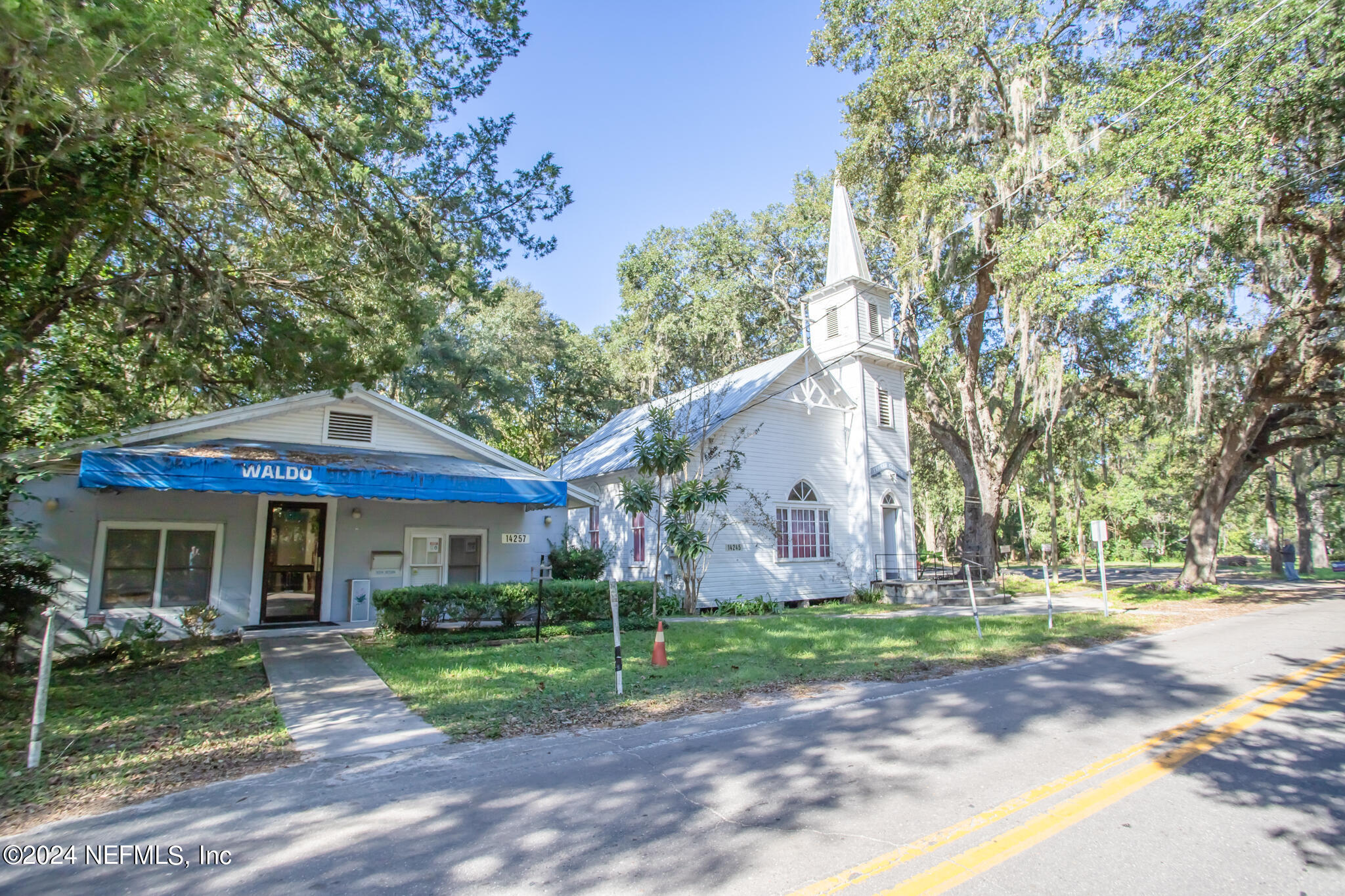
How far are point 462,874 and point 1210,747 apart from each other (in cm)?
586

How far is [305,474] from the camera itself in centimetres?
1108

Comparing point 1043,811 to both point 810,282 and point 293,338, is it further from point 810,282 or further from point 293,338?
point 810,282

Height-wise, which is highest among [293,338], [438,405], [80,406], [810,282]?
[810,282]

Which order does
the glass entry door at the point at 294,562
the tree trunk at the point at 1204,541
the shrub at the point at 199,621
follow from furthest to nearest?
the tree trunk at the point at 1204,541, the glass entry door at the point at 294,562, the shrub at the point at 199,621

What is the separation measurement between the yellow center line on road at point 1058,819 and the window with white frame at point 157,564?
504 inches

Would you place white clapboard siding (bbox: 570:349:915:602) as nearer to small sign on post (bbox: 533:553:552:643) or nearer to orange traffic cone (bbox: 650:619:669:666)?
small sign on post (bbox: 533:553:552:643)

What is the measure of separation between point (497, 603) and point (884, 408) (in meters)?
14.6

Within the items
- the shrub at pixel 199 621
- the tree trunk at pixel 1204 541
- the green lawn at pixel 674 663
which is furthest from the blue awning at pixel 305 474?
the tree trunk at pixel 1204 541

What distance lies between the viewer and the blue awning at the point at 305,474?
9.91 m

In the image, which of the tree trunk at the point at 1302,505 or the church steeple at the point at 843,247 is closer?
the church steeple at the point at 843,247

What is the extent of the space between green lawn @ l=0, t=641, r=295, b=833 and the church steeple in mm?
19538

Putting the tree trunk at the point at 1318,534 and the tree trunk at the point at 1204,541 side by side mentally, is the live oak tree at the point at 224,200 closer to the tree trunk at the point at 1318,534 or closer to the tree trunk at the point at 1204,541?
the tree trunk at the point at 1204,541

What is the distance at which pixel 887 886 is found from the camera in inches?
134

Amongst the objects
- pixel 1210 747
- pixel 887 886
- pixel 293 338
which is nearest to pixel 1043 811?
pixel 887 886
